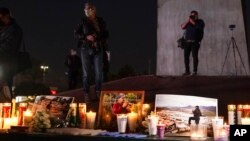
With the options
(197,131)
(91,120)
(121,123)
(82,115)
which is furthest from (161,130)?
(82,115)

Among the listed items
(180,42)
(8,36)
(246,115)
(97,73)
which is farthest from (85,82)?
(180,42)

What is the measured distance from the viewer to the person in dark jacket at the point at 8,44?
15.9 ft

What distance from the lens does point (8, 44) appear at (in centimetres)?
487

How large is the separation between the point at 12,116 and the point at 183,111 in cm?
169

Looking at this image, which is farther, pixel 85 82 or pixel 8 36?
pixel 85 82

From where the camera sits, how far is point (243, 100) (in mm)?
5512

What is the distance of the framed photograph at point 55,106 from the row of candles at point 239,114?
157cm

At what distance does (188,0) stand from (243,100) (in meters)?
3.36

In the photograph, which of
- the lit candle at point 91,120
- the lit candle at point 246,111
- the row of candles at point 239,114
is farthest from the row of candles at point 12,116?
the lit candle at point 246,111

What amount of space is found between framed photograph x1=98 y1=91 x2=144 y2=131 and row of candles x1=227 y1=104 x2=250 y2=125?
0.84 m

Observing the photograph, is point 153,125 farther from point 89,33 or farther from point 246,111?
point 89,33

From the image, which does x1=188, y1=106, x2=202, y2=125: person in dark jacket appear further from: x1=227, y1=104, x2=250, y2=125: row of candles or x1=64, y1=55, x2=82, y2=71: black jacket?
x1=64, y1=55, x2=82, y2=71: black jacket

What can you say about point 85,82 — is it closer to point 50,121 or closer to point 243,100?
point 50,121

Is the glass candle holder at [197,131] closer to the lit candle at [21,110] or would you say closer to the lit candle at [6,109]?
the lit candle at [21,110]
